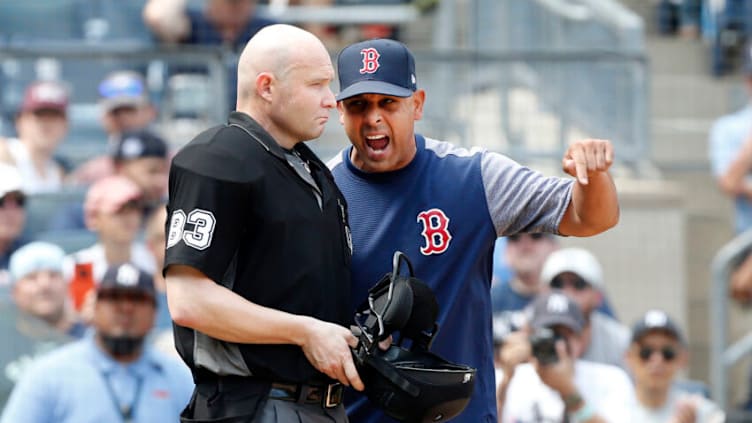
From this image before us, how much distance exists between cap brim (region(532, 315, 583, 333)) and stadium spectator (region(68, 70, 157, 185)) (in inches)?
107

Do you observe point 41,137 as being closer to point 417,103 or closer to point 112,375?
point 112,375

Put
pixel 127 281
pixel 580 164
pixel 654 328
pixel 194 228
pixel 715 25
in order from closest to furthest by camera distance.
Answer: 1. pixel 194 228
2. pixel 580 164
3. pixel 127 281
4. pixel 654 328
5. pixel 715 25

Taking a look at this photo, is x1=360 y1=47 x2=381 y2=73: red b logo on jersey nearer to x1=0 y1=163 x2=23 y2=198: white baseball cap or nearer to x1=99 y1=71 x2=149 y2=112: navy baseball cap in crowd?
x1=0 y1=163 x2=23 y2=198: white baseball cap

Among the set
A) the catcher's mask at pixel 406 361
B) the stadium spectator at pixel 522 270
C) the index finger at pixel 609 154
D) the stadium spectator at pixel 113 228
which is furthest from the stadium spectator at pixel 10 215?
the index finger at pixel 609 154

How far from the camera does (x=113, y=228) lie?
741cm

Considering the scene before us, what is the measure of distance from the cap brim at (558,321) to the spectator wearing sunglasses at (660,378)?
436mm

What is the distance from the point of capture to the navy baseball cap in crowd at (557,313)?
22.2 ft

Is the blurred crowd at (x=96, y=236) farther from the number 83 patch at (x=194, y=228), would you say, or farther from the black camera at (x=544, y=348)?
the number 83 patch at (x=194, y=228)

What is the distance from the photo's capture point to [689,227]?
379 inches

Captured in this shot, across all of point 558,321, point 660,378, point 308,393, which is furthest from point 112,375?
point 308,393

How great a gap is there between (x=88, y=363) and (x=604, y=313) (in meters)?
2.70

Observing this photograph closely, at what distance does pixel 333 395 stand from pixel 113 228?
12.5ft

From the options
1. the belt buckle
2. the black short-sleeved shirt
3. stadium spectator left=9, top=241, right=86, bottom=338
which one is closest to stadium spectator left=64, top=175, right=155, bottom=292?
stadium spectator left=9, top=241, right=86, bottom=338

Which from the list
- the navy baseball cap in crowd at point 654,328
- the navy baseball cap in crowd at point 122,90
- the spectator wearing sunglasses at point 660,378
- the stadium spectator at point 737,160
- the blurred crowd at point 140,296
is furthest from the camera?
the stadium spectator at point 737,160
